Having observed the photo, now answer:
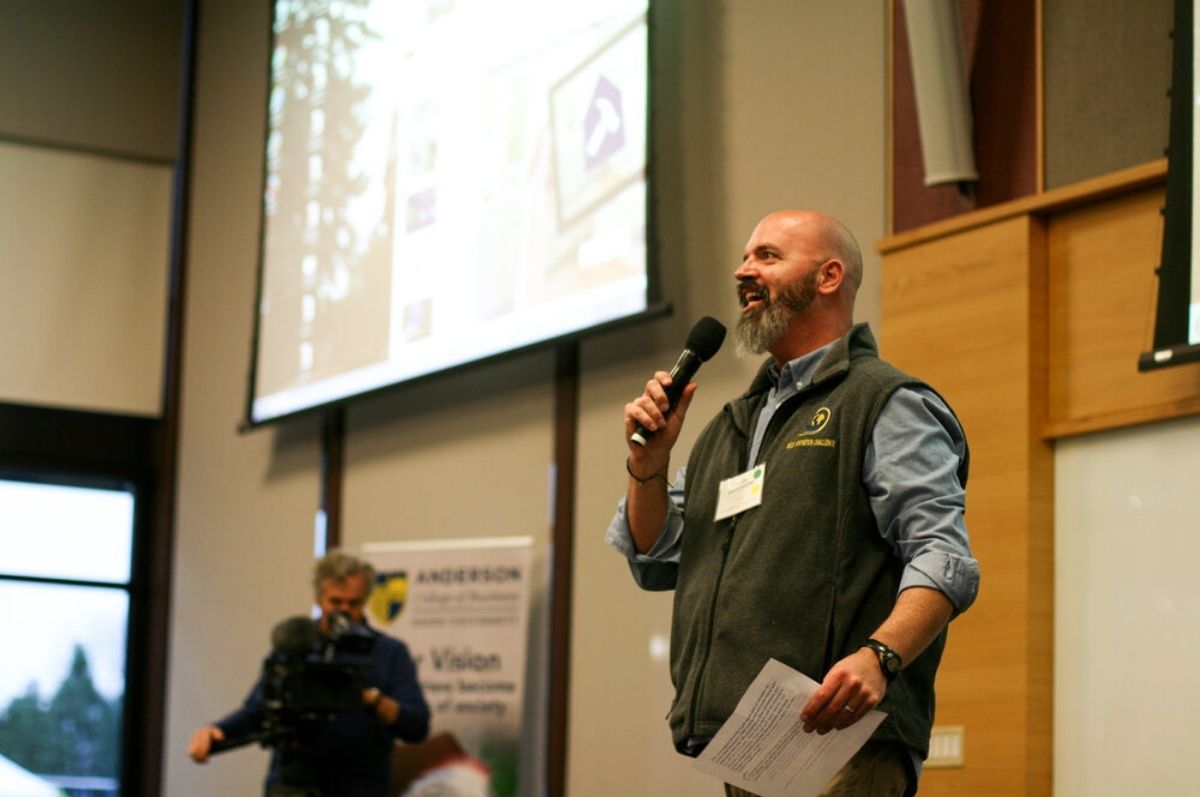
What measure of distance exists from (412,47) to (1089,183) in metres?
3.36

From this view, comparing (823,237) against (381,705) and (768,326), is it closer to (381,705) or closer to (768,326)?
(768,326)

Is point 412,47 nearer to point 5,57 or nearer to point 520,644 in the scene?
point 520,644

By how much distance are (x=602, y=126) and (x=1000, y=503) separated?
79.1 inches

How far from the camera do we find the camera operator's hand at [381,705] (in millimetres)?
4535

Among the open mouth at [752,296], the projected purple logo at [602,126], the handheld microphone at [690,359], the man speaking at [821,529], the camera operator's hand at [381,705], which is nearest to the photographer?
the man speaking at [821,529]

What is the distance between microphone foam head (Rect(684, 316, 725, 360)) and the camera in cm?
254

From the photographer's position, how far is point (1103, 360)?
143 inches

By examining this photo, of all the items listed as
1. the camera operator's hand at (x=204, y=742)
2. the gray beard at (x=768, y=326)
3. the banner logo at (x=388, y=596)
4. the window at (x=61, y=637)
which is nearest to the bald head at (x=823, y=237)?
the gray beard at (x=768, y=326)

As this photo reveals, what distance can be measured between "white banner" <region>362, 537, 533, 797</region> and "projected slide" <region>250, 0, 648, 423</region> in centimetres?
72

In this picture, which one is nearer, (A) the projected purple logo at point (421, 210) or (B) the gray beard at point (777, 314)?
(B) the gray beard at point (777, 314)

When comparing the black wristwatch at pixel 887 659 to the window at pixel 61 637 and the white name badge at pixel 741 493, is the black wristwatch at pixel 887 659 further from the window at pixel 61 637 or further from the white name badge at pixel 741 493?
the window at pixel 61 637

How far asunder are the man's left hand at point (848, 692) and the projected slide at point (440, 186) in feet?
9.27

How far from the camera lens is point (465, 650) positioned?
5.64 m

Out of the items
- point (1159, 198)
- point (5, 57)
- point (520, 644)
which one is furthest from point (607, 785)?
point (5, 57)
